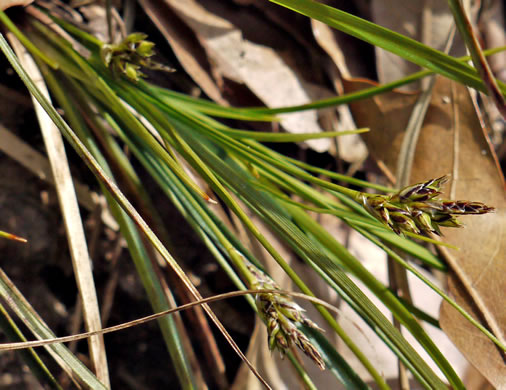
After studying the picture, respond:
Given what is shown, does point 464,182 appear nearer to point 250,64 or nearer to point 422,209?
point 422,209

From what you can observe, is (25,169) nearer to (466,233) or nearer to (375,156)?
(375,156)

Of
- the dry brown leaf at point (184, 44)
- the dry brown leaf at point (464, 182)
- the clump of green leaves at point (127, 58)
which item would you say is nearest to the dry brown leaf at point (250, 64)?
the dry brown leaf at point (184, 44)

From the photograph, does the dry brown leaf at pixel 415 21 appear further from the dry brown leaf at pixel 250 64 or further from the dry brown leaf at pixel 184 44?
the dry brown leaf at pixel 184 44

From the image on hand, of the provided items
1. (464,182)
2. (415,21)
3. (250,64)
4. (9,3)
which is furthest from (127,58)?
(415,21)

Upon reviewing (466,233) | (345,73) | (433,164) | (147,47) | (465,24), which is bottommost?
(466,233)

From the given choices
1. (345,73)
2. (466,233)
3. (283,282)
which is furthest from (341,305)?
(345,73)
